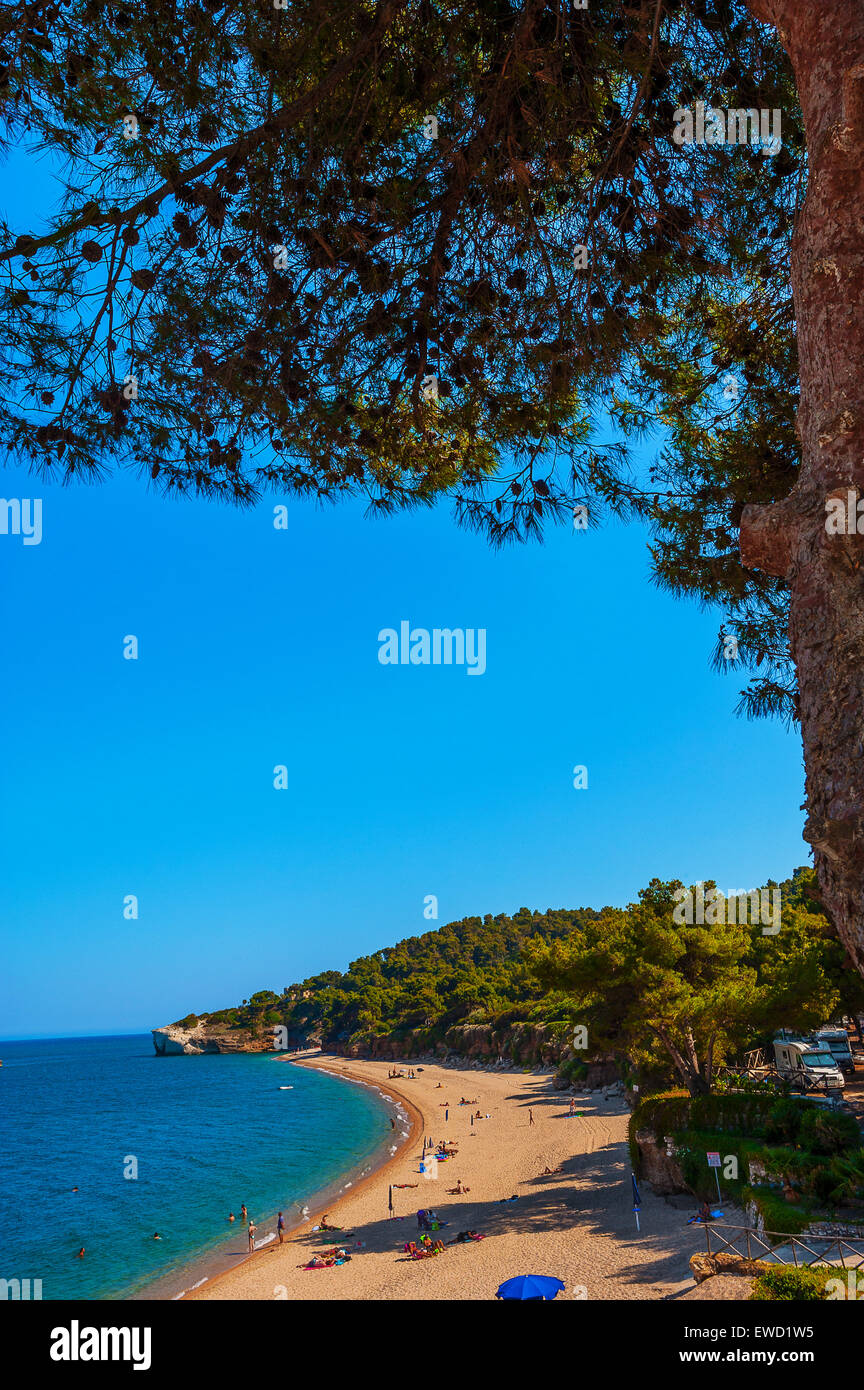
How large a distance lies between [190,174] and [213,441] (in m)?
1.59

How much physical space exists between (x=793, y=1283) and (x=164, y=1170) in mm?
38934

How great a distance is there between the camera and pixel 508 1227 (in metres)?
18.8

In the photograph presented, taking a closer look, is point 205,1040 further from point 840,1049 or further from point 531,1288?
point 531,1288

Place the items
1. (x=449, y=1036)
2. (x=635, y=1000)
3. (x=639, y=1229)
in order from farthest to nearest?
(x=449, y=1036)
(x=635, y=1000)
(x=639, y=1229)

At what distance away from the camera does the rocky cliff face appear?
373 ft

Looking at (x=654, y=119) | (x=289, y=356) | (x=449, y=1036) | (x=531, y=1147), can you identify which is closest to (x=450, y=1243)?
(x=531, y=1147)

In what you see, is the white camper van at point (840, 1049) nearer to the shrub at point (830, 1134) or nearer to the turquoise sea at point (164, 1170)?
the shrub at point (830, 1134)

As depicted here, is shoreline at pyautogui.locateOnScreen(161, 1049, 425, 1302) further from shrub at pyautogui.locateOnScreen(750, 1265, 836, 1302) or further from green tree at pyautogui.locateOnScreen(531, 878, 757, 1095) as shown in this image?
green tree at pyautogui.locateOnScreen(531, 878, 757, 1095)

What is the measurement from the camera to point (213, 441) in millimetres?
5508

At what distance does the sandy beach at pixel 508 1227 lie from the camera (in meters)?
14.1

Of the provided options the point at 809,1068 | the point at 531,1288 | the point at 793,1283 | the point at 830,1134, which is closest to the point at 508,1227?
the point at 531,1288

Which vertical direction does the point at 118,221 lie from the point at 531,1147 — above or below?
above
